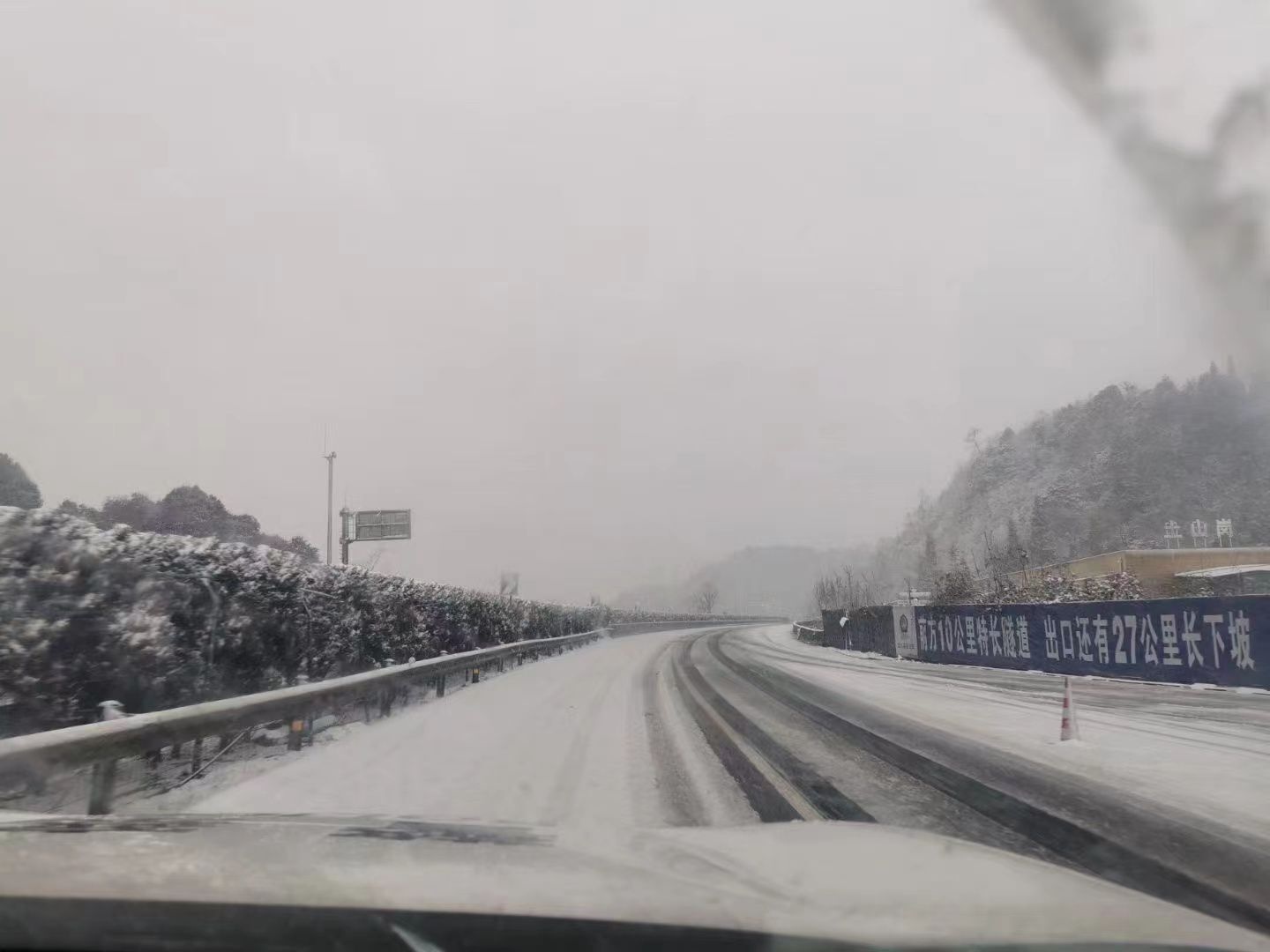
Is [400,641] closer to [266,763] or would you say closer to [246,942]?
[266,763]

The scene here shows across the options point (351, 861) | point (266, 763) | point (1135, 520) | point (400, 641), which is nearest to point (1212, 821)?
point (351, 861)

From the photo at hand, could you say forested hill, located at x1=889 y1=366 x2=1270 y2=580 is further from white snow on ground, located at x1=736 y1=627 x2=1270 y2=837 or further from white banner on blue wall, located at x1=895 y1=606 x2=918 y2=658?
white banner on blue wall, located at x1=895 y1=606 x2=918 y2=658

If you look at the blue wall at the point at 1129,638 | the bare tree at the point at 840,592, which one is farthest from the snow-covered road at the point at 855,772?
the bare tree at the point at 840,592

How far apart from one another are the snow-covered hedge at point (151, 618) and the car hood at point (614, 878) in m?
4.60

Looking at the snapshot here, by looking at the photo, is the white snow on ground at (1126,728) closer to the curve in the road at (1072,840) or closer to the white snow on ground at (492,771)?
the curve in the road at (1072,840)

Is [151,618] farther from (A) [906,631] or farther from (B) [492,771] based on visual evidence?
(A) [906,631]

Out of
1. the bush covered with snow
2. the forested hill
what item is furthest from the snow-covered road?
the bush covered with snow

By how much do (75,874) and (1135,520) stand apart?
4390 inches

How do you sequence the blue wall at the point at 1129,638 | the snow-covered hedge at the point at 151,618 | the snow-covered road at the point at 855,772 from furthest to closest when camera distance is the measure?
1. the blue wall at the point at 1129,638
2. the snow-covered hedge at the point at 151,618
3. the snow-covered road at the point at 855,772

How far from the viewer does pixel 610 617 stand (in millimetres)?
63625

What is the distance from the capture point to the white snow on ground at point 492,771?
5.79 m

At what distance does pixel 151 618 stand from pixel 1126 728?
450 inches

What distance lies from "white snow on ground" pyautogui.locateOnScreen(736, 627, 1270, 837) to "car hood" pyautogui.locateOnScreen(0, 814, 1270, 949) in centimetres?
427

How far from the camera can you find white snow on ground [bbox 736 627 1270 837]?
6504 millimetres
